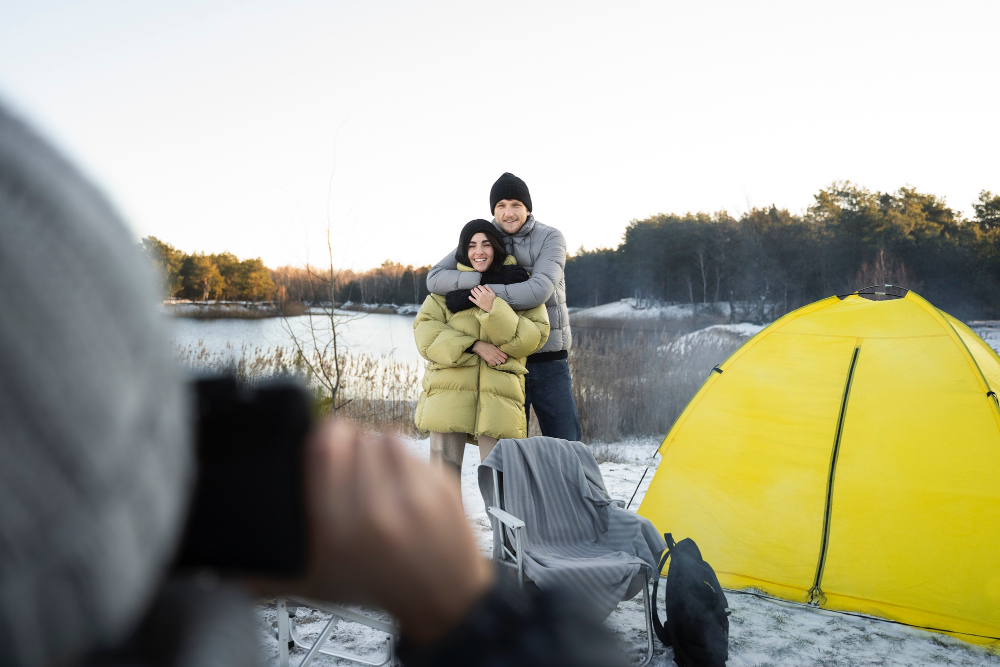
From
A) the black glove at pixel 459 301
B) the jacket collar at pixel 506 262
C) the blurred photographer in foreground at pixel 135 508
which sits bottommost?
the blurred photographer in foreground at pixel 135 508

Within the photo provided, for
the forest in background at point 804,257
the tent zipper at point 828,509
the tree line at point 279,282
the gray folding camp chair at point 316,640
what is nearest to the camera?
the gray folding camp chair at point 316,640

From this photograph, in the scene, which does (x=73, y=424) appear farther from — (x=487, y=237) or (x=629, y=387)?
(x=629, y=387)

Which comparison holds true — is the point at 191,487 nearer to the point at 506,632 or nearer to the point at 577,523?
the point at 506,632

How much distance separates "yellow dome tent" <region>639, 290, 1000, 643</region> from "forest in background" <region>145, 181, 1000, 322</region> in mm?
6062

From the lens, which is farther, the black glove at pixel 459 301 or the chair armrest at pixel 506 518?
the black glove at pixel 459 301

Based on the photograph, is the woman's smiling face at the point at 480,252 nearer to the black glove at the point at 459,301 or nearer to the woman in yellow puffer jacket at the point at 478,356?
the woman in yellow puffer jacket at the point at 478,356

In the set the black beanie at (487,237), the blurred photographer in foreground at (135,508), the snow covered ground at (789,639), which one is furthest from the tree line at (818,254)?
the blurred photographer in foreground at (135,508)

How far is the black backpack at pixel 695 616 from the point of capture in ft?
7.13

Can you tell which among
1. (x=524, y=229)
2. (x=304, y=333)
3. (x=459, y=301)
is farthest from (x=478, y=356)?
(x=304, y=333)

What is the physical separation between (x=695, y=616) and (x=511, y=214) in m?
2.06

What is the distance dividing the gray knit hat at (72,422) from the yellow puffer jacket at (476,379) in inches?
102

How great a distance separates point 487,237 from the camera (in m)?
3.00

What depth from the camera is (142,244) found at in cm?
28

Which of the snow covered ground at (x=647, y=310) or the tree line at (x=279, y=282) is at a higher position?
the tree line at (x=279, y=282)
